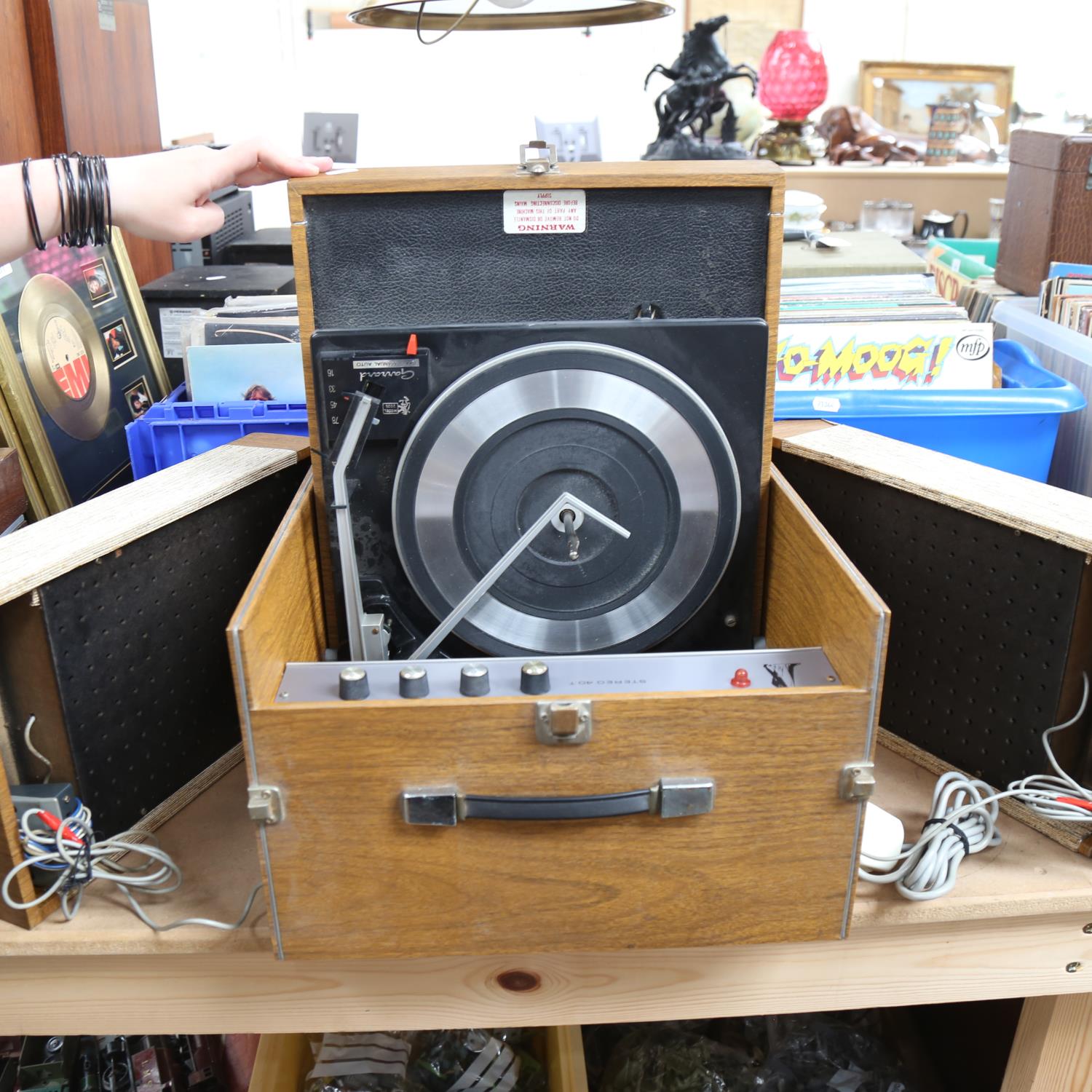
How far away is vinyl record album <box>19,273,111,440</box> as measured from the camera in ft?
3.74

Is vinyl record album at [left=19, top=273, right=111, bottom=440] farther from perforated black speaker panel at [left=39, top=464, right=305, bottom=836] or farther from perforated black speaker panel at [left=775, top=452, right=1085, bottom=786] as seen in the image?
perforated black speaker panel at [left=775, top=452, right=1085, bottom=786]

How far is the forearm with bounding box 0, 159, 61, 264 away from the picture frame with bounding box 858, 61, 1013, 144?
3765mm

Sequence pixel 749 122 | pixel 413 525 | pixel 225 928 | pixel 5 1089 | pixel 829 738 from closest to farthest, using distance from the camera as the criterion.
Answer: pixel 829 738 → pixel 225 928 → pixel 413 525 → pixel 5 1089 → pixel 749 122

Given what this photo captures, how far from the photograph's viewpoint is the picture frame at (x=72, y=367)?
1113 mm

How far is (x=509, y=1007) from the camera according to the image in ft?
2.77

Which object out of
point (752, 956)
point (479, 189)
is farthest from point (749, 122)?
point (752, 956)

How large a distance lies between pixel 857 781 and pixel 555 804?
0.63 feet

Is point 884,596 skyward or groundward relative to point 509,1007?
skyward

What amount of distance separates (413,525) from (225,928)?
0.34 meters

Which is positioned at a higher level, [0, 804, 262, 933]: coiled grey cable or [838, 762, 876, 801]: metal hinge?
[838, 762, 876, 801]: metal hinge

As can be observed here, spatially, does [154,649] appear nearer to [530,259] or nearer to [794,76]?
[530,259]

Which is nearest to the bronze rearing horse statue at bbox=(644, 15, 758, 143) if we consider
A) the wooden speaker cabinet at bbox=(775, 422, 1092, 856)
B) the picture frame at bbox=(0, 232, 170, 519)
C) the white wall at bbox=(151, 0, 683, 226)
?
the white wall at bbox=(151, 0, 683, 226)

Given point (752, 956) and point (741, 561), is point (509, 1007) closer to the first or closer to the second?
point (752, 956)

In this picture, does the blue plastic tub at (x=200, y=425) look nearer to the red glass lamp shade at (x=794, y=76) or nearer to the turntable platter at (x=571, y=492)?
the turntable platter at (x=571, y=492)
